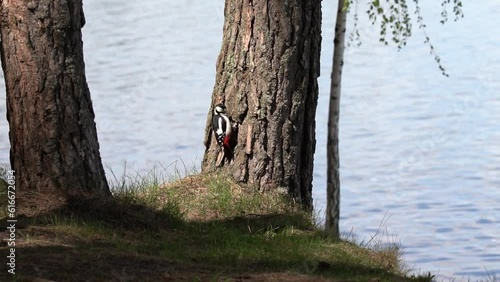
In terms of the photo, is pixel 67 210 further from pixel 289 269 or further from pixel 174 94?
pixel 174 94

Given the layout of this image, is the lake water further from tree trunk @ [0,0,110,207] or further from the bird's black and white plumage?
tree trunk @ [0,0,110,207]

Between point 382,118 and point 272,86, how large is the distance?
10.0m

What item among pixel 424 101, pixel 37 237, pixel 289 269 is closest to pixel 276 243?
pixel 289 269

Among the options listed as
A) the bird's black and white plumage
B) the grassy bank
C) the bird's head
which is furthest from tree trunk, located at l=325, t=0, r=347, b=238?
the bird's head

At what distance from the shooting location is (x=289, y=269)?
9.57 meters

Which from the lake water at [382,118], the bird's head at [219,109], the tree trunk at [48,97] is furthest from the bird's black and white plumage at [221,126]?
the lake water at [382,118]

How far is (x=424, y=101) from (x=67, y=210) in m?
13.5

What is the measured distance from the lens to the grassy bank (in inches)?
354

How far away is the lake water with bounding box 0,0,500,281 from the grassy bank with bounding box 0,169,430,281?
2177 millimetres

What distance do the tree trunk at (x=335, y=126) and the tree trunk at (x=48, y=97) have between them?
2.31 m

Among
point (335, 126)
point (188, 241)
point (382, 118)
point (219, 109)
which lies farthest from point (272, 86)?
point (382, 118)

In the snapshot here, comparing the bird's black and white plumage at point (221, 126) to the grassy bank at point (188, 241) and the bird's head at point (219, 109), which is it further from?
the grassy bank at point (188, 241)

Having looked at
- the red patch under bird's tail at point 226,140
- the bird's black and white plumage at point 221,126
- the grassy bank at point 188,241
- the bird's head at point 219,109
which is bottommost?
the grassy bank at point 188,241

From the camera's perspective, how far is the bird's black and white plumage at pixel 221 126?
12164 mm
